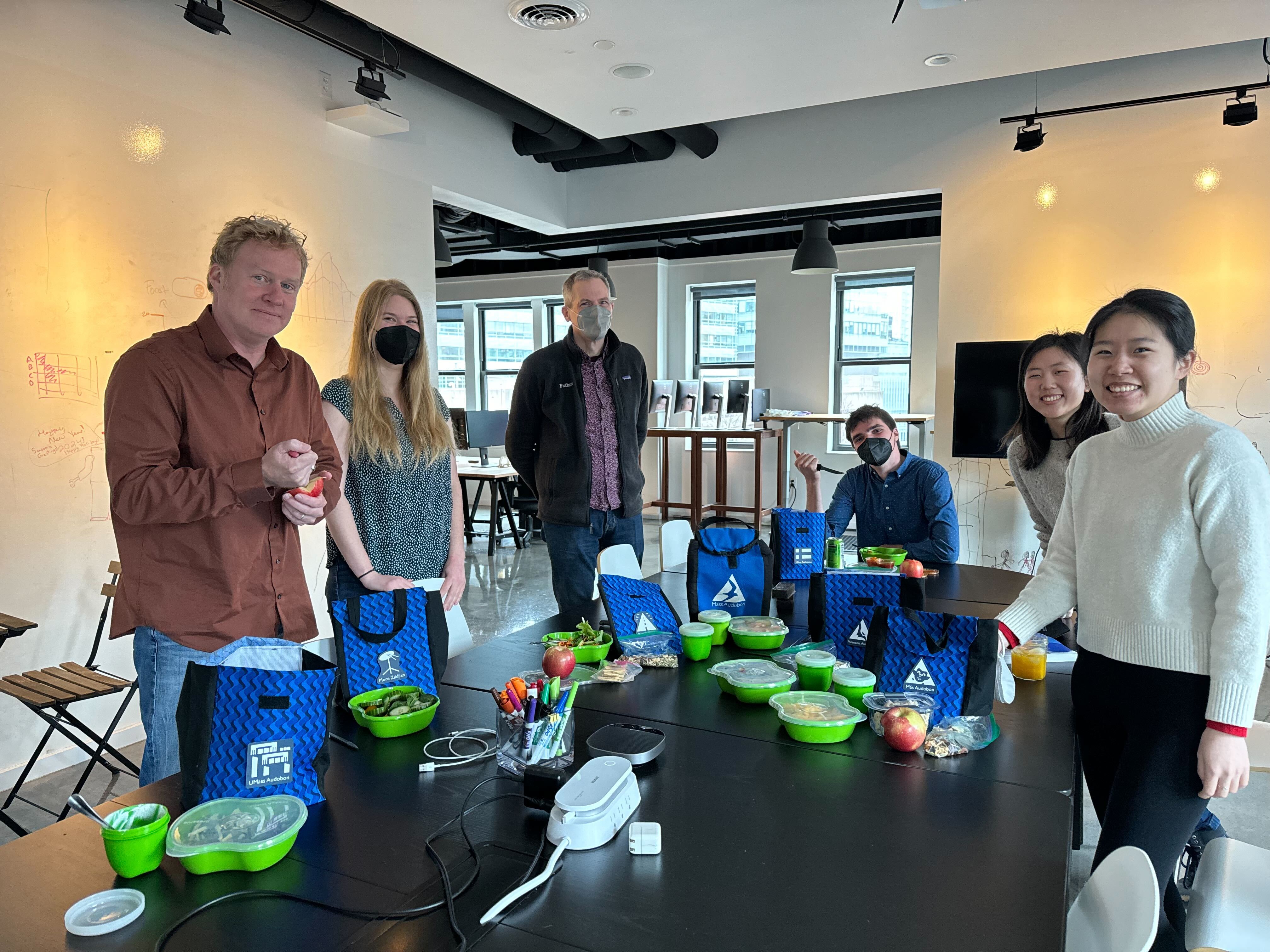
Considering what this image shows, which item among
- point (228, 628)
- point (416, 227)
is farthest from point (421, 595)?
point (416, 227)

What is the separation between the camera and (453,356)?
11438mm

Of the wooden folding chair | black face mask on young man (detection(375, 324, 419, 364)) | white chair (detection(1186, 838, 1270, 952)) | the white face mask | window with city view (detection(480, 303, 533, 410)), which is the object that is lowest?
the wooden folding chair

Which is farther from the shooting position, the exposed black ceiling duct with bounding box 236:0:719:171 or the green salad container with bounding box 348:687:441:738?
the exposed black ceiling duct with bounding box 236:0:719:171

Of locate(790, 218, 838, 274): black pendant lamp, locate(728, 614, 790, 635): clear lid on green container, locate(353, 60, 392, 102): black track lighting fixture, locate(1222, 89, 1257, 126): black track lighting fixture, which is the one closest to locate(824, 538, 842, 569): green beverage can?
locate(728, 614, 790, 635): clear lid on green container

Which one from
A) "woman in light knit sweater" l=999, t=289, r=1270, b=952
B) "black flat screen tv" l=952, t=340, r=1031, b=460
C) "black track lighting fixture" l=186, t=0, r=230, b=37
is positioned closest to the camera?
"woman in light knit sweater" l=999, t=289, r=1270, b=952

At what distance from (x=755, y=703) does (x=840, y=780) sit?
1.26 feet

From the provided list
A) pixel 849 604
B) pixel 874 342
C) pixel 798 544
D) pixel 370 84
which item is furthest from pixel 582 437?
pixel 874 342

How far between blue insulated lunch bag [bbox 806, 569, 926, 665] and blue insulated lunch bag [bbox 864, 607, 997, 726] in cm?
19

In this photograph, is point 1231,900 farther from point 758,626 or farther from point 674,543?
point 674,543

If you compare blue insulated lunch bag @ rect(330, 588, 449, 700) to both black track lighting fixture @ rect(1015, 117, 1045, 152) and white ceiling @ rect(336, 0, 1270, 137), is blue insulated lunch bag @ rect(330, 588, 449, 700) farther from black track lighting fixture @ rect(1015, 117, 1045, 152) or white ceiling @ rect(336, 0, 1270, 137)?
black track lighting fixture @ rect(1015, 117, 1045, 152)

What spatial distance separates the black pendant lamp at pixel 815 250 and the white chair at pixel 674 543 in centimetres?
366

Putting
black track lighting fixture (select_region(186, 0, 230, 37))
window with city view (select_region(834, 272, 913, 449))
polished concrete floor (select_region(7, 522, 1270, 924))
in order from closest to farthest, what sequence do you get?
polished concrete floor (select_region(7, 522, 1270, 924))
black track lighting fixture (select_region(186, 0, 230, 37))
window with city view (select_region(834, 272, 913, 449))

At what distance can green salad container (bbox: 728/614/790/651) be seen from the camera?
219cm

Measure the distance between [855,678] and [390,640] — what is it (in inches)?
38.3
